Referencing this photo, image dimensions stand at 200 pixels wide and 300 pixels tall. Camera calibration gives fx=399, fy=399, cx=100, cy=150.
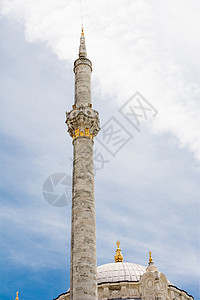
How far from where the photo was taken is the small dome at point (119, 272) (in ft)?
92.4

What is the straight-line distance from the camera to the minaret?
17969 mm

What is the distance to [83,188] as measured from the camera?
2061cm

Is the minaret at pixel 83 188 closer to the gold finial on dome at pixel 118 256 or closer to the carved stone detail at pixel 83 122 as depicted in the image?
the carved stone detail at pixel 83 122

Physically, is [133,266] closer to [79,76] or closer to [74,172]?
[74,172]

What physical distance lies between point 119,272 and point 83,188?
11.1m

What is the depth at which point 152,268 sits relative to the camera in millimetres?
25562

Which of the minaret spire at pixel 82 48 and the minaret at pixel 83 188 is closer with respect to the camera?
the minaret at pixel 83 188

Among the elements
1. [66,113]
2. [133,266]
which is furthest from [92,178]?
[133,266]

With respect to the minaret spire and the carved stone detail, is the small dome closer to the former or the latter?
the carved stone detail


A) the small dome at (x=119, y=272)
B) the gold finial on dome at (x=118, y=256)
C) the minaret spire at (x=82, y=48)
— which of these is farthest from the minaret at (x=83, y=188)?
the gold finial on dome at (x=118, y=256)

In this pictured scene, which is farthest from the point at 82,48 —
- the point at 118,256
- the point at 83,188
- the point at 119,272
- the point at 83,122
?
the point at 118,256

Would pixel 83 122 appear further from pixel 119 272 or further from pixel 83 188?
pixel 119 272

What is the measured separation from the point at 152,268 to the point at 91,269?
27.7 ft

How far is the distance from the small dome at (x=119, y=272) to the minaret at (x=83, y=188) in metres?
9.84
